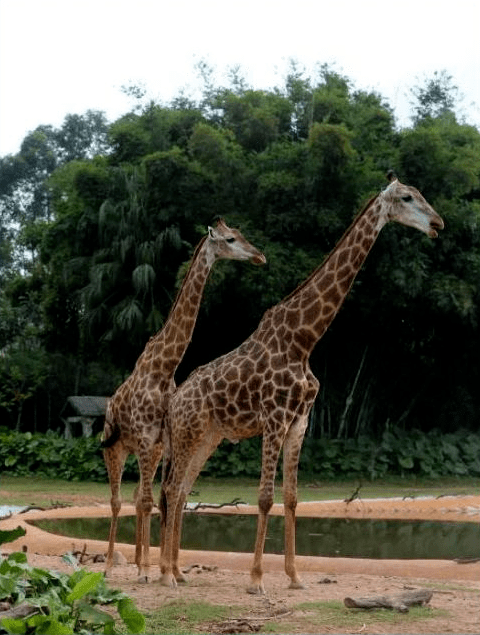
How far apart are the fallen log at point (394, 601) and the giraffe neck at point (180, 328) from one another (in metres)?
2.61

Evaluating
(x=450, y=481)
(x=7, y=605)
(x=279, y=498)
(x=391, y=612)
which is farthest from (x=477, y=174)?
(x=7, y=605)

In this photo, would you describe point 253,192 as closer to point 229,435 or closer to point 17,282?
point 17,282

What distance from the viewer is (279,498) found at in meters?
16.5

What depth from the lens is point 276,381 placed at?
7.57 metres

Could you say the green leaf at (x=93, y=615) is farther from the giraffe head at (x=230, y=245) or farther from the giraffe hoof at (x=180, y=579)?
the giraffe head at (x=230, y=245)

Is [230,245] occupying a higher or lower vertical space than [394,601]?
higher

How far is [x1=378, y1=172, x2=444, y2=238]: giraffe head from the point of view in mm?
7711

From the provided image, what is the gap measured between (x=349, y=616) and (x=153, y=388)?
273 centimetres

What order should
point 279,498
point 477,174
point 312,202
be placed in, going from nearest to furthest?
point 279,498
point 312,202
point 477,174

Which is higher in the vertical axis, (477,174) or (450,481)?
(477,174)

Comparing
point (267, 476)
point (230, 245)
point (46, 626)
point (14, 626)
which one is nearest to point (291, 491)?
point (267, 476)

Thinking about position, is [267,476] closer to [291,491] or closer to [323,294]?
[291,491]

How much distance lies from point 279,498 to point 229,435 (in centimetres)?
876

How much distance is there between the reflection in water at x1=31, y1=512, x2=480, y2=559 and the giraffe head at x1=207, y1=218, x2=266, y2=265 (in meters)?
3.66
